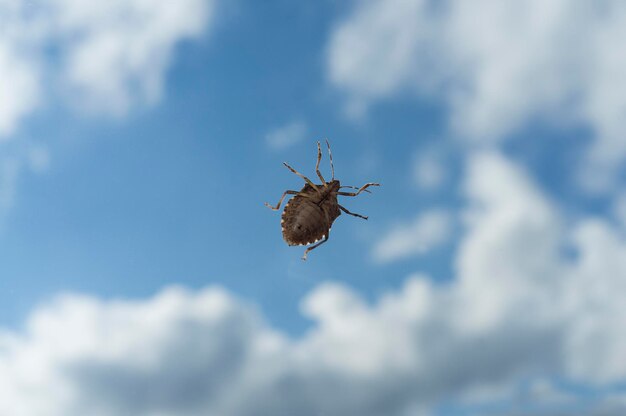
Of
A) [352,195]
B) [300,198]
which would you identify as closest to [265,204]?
[300,198]

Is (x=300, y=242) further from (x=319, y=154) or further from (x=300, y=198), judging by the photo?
(x=319, y=154)

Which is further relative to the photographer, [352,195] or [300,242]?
[352,195]

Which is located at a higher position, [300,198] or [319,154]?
[319,154]

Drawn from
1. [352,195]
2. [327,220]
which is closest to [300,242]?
[327,220]

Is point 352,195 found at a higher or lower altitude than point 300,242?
higher

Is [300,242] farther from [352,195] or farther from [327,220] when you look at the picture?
[352,195]
